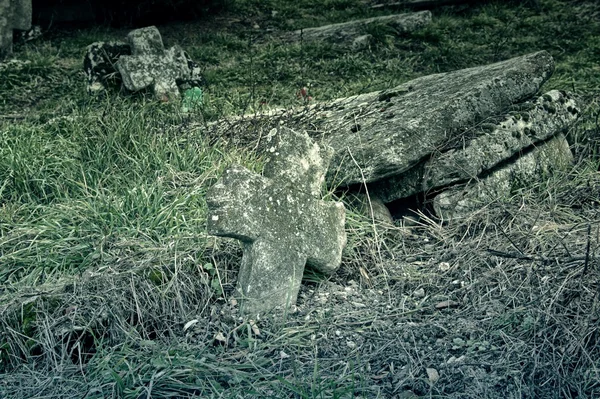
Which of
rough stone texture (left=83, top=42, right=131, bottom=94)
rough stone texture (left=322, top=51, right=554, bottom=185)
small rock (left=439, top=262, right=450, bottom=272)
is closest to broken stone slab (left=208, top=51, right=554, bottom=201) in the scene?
rough stone texture (left=322, top=51, right=554, bottom=185)

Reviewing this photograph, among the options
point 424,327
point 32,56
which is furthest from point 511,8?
point 424,327

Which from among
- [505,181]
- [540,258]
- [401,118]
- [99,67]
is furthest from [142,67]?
[540,258]

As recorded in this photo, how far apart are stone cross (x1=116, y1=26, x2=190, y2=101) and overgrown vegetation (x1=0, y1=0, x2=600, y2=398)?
0.68 meters

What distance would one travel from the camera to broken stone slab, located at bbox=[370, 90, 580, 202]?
467 cm

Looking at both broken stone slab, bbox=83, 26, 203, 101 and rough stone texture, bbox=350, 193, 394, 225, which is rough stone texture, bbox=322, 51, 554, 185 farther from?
broken stone slab, bbox=83, 26, 203, 101

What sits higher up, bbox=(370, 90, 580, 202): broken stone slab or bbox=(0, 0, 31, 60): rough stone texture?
bbox=(0, 0, 31, 60): rough stone texture

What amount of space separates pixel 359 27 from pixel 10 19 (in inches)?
140

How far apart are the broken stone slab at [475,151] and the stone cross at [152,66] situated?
265 cm

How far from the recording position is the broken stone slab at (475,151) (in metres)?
4.67

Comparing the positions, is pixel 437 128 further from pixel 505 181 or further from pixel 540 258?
pixel 540 258

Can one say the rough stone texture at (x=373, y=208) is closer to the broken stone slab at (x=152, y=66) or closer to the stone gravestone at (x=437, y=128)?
the stone gravestone at (x=437, y=128)

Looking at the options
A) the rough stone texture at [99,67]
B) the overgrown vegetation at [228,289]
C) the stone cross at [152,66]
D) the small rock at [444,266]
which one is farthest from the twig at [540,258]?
the rough stone texture at [99,67]

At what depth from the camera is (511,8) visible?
8977 mm

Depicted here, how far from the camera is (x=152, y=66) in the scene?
6.83 m
